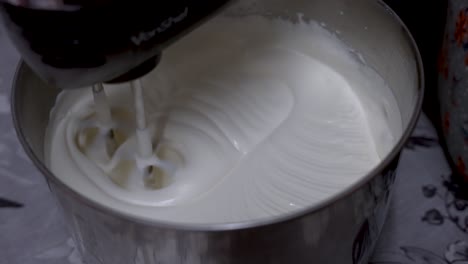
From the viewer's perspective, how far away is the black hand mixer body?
342mm

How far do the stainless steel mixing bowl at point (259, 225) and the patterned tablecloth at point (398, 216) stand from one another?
109 mm

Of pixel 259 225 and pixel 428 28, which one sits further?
pixel 428 28

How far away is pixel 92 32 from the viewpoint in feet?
1.15

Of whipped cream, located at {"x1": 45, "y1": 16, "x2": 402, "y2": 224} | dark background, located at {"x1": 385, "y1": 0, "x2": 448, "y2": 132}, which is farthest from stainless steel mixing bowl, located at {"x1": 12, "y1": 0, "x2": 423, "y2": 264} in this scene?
dark background, located at {"x1": 385, "y1": 0, "x2": 448, "y2": 132}

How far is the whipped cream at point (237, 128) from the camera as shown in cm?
51

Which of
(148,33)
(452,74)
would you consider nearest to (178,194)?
(148,33)

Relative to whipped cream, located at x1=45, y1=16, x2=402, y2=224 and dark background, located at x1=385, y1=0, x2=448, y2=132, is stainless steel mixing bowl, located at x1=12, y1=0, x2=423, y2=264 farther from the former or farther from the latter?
dark background, located at x1=385, y1=0, x2=448, y2=132

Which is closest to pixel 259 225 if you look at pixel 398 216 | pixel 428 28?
pixel 398 216

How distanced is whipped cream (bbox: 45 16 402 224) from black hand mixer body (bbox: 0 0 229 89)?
0.47 feet

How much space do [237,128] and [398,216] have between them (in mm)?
176

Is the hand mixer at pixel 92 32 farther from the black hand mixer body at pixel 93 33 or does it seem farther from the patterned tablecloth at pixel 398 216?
the patterned tablecloth at pixel 398 216

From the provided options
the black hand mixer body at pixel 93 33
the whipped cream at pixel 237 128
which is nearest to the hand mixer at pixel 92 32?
the black hand mixer body at pixel 93 33

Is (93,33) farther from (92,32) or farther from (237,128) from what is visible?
(237,128)

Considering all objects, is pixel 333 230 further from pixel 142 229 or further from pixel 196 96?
pixel 196 96
